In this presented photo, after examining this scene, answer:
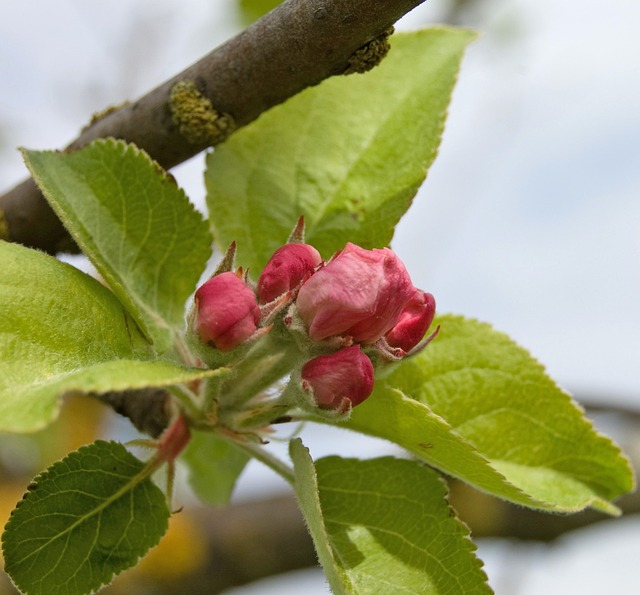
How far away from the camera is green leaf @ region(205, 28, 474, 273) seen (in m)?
1.24

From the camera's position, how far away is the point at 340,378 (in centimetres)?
90

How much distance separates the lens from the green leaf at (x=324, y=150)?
1.24m

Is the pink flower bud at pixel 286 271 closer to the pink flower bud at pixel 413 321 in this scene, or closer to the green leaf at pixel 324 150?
the pink flower bud at pixel 413 321

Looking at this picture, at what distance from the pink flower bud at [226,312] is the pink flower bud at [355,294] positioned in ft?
0.18

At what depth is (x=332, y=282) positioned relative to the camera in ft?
2.88

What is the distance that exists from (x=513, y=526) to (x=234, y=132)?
65.2 inches

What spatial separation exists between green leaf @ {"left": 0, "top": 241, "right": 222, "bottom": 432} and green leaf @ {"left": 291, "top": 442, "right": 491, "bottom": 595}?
0.24 meters

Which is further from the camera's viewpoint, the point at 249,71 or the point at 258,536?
the point at 258,536

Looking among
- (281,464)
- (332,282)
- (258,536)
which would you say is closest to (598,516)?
(258,536)

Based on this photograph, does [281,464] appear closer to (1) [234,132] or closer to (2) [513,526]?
(1) [234,132]

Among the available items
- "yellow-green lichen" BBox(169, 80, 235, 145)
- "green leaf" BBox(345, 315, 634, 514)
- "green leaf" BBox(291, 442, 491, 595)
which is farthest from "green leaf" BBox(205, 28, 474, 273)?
"green leaf" BBox(291, 442, 491, 595)

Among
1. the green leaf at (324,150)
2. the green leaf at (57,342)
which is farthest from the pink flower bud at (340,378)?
the green leaf at (324,150)

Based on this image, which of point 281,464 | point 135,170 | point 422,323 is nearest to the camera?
point 422,323

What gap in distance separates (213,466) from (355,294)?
0.80m
